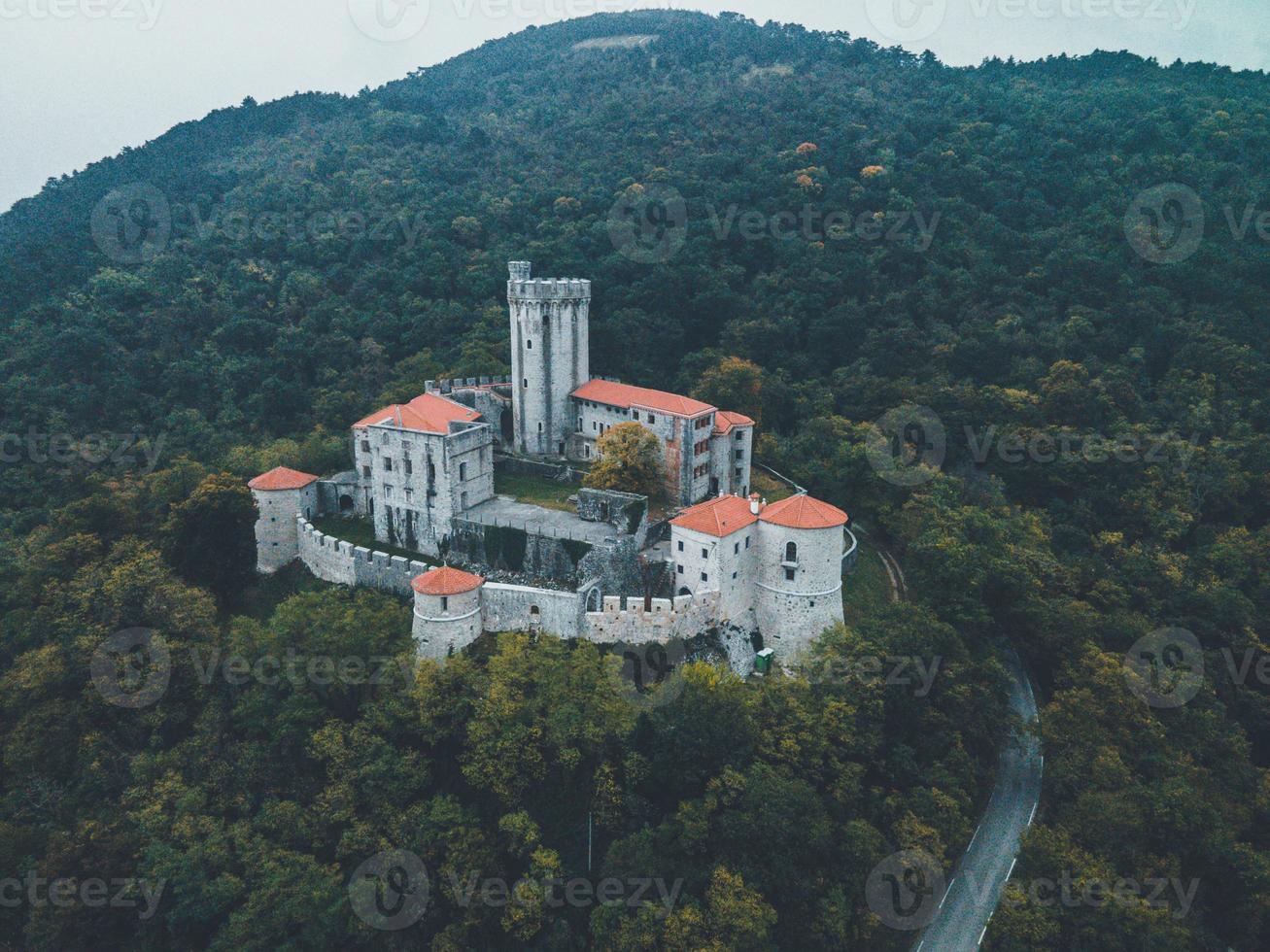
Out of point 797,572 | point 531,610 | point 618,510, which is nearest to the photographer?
point 531,610

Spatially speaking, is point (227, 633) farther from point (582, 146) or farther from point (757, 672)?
point (582, 146)

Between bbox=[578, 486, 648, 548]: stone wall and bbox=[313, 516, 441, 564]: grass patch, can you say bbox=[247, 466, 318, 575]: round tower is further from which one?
bbox=[578, 486, 648, 548]: stone wall

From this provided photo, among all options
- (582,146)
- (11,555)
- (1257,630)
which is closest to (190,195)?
(582,146)

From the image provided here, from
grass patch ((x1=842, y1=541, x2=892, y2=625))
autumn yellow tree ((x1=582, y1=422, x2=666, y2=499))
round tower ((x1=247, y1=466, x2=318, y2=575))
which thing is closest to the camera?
grass patch ((x1=842, y1=541, x2=892, y2=625))

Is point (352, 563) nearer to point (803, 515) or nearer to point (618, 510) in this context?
point (618, 510)

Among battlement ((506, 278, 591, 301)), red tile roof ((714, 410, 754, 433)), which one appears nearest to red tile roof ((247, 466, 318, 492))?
battlement ((506, 278, 591, 301))

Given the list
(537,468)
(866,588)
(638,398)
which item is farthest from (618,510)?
(866,588)

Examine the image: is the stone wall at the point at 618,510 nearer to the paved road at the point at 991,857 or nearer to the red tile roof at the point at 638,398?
the red tile roof at the point at 638,398
